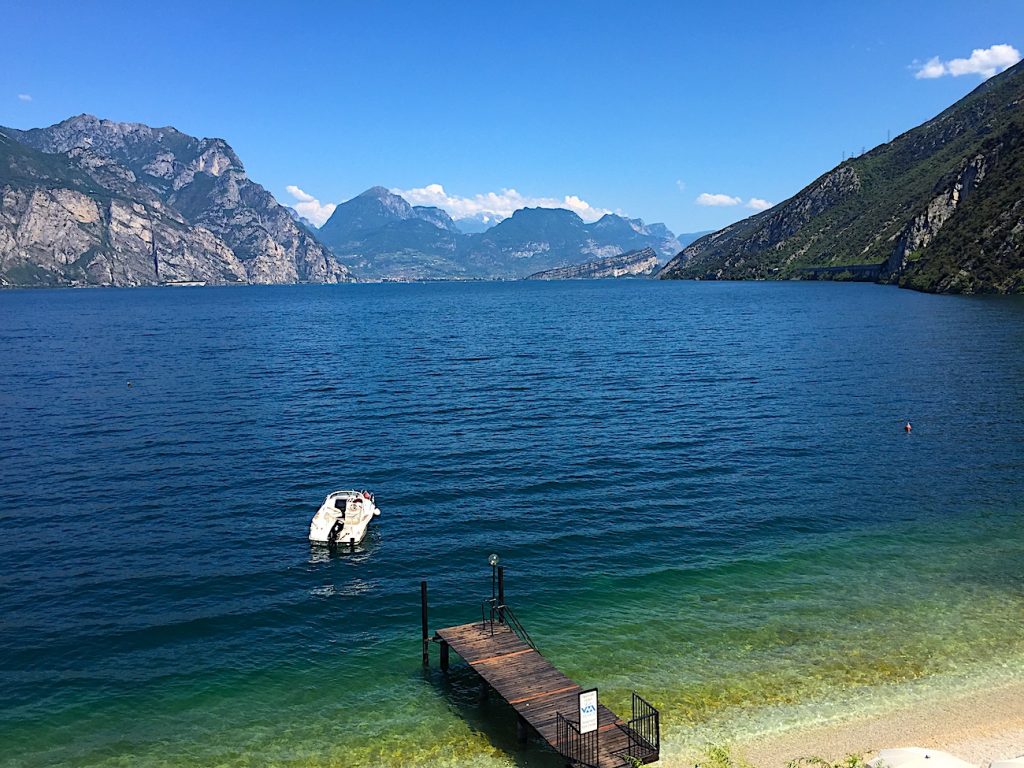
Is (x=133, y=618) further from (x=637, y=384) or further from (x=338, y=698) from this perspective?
(x=637, y=384)

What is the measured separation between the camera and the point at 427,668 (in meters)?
32.4

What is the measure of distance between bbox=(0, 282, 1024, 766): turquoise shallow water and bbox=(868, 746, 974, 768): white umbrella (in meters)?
5.33

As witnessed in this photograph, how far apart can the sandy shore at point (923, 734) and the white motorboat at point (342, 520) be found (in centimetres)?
2648

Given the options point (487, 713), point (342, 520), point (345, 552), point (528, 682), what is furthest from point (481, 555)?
point (528, 682)

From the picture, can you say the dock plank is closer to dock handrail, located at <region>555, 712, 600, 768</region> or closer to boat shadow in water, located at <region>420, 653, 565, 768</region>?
dock handrail, located at <region>555, 712, 600, 768</region>

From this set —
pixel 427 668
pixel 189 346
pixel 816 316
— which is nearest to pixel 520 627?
pixel 427 668

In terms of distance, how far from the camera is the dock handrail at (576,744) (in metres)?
24.2

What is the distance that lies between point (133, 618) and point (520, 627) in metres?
20.0

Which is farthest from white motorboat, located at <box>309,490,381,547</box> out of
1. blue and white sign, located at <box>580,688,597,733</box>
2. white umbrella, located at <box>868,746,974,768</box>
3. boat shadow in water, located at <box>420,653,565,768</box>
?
white umbrella, located at <box>868,746,974,768</box>

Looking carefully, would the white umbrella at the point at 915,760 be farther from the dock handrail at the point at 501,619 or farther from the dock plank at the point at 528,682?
the dock handrail at the point at 501,619

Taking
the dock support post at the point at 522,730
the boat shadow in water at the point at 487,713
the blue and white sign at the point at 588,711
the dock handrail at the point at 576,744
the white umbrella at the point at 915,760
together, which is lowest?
the boat shadow in water at the point at 487,713

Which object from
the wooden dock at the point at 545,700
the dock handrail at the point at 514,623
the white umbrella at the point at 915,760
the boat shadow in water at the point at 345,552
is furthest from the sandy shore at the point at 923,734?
the boat shadow in water at the point at 345,552

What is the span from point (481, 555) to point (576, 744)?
62.7 feet

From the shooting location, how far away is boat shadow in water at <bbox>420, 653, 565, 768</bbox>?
26438 mm
